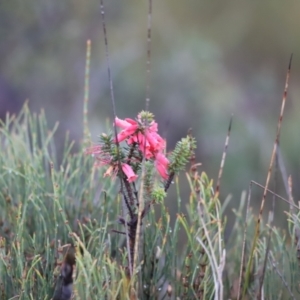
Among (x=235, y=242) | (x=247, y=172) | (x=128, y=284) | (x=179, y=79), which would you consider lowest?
(x=128, y=284)

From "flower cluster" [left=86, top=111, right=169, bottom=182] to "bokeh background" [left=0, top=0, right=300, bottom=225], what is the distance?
1.57 metres

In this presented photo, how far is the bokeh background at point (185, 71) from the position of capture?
2.47 meters

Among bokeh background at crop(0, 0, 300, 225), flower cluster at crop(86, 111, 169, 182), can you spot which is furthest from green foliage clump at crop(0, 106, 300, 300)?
bokeh background at crop(0, 0, 300, 225)

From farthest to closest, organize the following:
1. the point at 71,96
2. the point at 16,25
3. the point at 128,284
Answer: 1. the point at 71,96
2. the point at 16,25
3. the point at 128,284

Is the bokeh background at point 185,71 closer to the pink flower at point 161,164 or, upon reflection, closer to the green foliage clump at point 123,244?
the green foliage clump at point 123,244

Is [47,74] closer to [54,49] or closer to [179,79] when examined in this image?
[54,49]

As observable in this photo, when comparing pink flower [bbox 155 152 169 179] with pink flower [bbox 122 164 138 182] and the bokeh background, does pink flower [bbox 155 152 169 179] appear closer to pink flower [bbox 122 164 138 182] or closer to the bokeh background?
pink flower [bbox 122 164 138 182]

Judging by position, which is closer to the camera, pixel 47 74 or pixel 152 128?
pixel 152 128

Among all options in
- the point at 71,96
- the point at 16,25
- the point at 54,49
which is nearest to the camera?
the point at 16,25

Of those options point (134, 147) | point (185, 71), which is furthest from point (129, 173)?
point (185, 71)

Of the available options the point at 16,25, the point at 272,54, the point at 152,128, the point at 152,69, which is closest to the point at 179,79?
the point at 152,69

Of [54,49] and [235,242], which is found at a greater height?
[54,49]

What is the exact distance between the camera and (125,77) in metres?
2.59

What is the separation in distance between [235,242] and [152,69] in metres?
1.59
